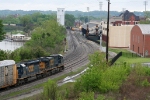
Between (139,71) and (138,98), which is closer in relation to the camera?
(138,98)

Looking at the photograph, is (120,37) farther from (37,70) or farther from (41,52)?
(37,70)

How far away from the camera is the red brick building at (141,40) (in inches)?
2395

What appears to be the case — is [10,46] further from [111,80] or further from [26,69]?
[111,80]

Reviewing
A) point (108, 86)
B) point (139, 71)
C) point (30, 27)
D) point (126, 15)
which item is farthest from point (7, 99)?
point (30, 27)

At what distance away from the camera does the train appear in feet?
104

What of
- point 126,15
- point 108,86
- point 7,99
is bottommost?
point 7,99

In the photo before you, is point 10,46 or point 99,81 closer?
point 99,81

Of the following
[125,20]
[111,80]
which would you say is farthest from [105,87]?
[125,20]

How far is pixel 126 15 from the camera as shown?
5581 inches

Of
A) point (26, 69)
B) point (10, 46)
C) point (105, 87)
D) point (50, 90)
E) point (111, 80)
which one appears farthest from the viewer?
point (10, 46)

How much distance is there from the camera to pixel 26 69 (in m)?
34.8

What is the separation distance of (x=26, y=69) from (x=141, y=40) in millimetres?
33847

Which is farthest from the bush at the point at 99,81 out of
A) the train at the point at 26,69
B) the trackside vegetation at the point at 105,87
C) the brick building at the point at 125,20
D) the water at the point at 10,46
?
the water at the point at 10,46

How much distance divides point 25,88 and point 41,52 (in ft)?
59.8
